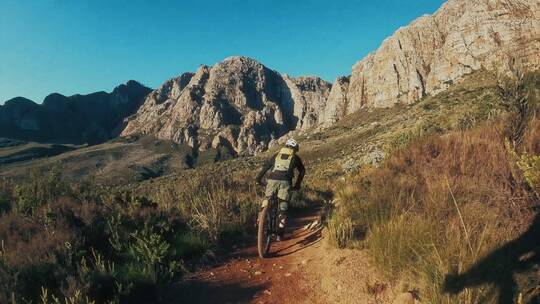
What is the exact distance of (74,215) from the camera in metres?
6.97

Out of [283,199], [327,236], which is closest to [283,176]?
[283,199]

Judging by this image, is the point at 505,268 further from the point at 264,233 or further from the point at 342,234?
the point at 264,233

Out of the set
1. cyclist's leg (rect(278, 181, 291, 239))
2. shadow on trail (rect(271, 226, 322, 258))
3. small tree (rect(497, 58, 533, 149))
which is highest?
small tree (rect(497, 58, 533, 149))

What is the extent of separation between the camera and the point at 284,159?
720cm

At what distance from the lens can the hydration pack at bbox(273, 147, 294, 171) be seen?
281 inches

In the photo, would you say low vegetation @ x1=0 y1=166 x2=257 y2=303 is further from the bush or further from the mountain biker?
the bush

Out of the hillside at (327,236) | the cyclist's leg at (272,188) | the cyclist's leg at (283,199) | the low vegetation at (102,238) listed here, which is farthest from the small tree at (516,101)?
the low vegetation at (102,238)

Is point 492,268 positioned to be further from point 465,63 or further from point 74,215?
point 465,63

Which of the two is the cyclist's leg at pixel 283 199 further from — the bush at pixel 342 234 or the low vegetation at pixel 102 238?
the low vegetation at pixel 102 238

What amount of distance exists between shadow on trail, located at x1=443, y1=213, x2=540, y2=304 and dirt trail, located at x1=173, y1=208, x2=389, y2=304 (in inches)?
41.4

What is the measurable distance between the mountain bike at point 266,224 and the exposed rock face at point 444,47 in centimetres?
9893

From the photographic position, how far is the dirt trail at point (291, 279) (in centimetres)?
496

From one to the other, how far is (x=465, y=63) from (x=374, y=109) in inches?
1866

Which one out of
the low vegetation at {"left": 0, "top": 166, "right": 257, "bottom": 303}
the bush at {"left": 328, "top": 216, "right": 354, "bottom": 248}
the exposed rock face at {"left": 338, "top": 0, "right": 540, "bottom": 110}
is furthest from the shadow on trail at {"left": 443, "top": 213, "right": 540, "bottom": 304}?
the exposed rock face at {"left": 338, "top": 0, "right": 540, "bottom": 110}
